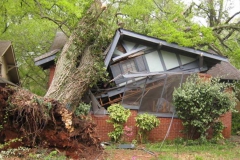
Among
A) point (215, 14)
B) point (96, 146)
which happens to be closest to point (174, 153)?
point (96, 146)

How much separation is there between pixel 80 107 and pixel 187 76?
4.87 meters

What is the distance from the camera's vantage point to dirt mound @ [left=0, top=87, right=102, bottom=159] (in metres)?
7.30

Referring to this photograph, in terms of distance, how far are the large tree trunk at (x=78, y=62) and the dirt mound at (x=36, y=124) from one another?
8.66 feet

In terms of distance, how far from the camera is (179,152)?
967 centimetres

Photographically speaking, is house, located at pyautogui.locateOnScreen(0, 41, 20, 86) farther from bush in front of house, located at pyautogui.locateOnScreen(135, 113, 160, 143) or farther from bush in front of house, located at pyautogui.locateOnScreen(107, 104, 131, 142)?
bush in front of house, located at pyautogui.locateOnScreen(135, 113, 160, 143)

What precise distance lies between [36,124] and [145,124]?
5230mm

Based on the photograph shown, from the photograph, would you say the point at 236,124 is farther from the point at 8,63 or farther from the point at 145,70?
the point at 8,63

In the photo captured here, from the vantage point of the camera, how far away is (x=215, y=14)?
20.3 m

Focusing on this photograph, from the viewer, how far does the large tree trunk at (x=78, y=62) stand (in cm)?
1077

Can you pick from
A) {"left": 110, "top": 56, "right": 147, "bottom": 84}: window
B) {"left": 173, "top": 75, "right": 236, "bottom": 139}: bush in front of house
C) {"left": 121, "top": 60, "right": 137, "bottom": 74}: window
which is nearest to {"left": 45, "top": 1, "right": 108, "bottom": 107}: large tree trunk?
{"left": 110, "top": 56, "right": 147, "bottom": 84}: window

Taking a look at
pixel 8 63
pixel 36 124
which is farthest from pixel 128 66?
pixel 8 63

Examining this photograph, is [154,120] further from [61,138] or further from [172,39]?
[61,138]

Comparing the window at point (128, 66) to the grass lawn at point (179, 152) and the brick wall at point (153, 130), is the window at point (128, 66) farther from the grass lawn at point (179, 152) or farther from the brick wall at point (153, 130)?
the grass lawn at point (179, 152)

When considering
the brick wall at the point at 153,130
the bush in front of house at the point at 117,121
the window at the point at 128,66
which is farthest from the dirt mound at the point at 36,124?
the window at the point at 128,66
